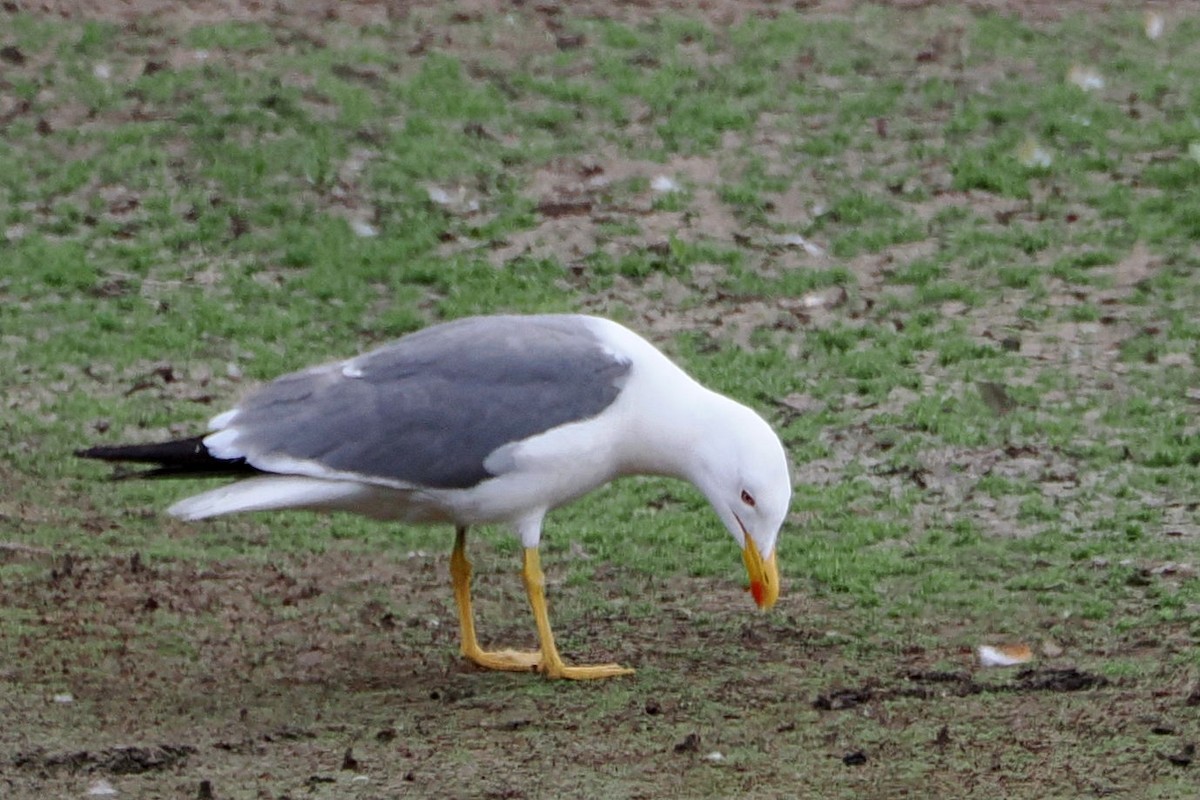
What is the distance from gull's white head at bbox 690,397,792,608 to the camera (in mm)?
5516

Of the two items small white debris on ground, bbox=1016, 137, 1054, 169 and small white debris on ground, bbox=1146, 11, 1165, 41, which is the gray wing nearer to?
small white debris on ground, bbox=1016, 137, 1054, 169

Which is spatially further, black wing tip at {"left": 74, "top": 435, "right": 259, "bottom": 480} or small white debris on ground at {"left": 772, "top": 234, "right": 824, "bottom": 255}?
small white debris on ground at {"left": 772, "top": 234, "right": 824, "bottom": 255}

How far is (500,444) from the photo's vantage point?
5.62m

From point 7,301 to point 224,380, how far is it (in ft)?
4.49

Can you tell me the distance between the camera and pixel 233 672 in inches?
228

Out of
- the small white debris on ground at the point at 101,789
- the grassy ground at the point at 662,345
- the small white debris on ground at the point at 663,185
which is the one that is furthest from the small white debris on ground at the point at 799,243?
the small white debris on ground at the point at 101,789

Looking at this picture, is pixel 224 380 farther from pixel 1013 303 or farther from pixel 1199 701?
pixel 1199 701

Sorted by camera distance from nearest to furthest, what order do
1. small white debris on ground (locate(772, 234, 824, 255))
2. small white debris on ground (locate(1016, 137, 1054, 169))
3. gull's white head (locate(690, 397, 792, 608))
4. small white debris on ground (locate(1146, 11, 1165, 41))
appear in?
gull's white head (locate(690, 397, 792, 608)) < small white debris on ground (locate(772, 234, 824, 255)) < small white debris on ground (locate(1016, 137, 1054, 169)) < small white debris on ground (locate(1146, 11, 1165, 41))

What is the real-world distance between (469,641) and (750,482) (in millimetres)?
1016

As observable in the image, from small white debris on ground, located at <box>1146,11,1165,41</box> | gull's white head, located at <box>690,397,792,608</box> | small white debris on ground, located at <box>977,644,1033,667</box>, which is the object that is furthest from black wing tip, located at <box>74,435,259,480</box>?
small white debris on ground, located at <box>1146,11,1165,41</box>

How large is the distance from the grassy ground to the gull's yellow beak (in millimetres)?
231

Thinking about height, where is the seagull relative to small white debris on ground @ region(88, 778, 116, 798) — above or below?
above

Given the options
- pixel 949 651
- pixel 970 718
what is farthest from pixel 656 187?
pixel 970 718

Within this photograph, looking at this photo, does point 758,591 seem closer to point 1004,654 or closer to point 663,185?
point 1004,654
